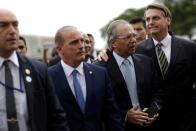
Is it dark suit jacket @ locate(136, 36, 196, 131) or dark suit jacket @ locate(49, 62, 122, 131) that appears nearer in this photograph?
dark suit jacket @ locate(49, 62, 122, 131)

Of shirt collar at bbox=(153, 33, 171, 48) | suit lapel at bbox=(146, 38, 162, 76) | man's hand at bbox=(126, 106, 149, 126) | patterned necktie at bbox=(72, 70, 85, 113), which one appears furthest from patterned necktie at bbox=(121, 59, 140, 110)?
patterned necktie at bbox=(72, 70, 85, 113)

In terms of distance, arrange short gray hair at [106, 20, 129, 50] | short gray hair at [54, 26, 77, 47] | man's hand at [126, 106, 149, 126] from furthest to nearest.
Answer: short gray hair at [106, 20, 129, 50]
man's hand at [126, 106, 149, 126]
short gray hair at [54, 26, 77, 47]

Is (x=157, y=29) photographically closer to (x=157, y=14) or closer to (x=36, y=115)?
(x=157, y=14)

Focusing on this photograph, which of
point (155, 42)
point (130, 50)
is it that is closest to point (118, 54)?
point (130, 50)

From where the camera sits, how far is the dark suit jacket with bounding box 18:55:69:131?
484 centimetres

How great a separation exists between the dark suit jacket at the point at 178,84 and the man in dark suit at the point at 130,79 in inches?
9.7

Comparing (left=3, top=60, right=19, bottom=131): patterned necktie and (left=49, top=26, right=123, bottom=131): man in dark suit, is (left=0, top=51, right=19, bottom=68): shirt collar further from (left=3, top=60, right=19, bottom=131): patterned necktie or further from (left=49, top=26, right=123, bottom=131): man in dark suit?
(left=49, top=26, right=123, bottom=131): man in dark suit

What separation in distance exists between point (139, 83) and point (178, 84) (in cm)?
68

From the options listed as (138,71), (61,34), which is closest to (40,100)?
(61,34)

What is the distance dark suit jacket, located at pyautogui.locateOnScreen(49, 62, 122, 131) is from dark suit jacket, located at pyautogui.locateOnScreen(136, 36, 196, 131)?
3.74ft

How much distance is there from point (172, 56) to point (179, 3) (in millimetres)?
68051

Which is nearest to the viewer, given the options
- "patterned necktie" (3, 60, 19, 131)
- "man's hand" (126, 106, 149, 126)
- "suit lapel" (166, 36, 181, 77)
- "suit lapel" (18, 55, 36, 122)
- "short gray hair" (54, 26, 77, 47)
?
"patterned necktie" (3, 60, 19, 131)

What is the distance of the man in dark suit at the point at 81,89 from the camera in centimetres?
593

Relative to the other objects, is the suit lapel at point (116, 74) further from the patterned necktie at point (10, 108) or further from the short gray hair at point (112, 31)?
the patterned necktie at point (10, 108)
